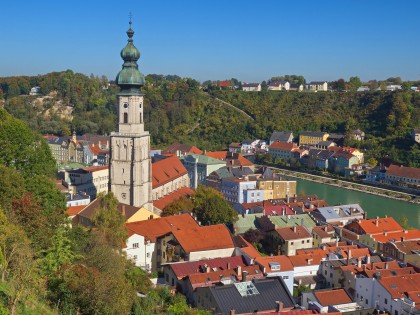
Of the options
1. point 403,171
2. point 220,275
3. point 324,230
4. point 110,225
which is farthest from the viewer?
point 403,171

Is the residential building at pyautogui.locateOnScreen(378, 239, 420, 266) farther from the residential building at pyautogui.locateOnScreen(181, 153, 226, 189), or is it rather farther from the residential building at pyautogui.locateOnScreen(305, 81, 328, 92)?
the residential building at pyautogui.locateOnScreen(305, 81, 328, 92)

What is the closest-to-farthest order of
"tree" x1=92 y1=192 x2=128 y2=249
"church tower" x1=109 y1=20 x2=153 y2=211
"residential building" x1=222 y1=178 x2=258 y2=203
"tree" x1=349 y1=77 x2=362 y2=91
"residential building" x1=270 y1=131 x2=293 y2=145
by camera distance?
"tree" x1=92 y1=192 x2=128 y2=249 < "church tower" x1=109 y1=20 x2=153 y2=211 < "residential building" x1=222 y1=178 x2=258 y2=203 < "residential building" x1=270 y1=131 x2=293 y2=145 < "tree" x1=349 y1=77 x2=362 y2=91

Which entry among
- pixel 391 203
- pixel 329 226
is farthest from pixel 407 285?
pixel 391 203

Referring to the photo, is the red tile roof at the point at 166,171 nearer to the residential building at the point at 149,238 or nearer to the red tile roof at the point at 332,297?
the residential building at the point at 149,238

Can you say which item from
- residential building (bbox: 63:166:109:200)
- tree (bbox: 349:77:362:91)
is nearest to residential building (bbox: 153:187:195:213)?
residential building (bbox: 63:166:109:200)

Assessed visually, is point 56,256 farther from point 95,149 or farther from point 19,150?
point 95,149

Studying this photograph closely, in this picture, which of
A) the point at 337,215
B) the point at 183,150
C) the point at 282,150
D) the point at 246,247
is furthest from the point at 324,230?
the point at 282,150

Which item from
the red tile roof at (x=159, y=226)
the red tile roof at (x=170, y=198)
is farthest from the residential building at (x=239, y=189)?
the red tile roof at (x=159, y=226)
